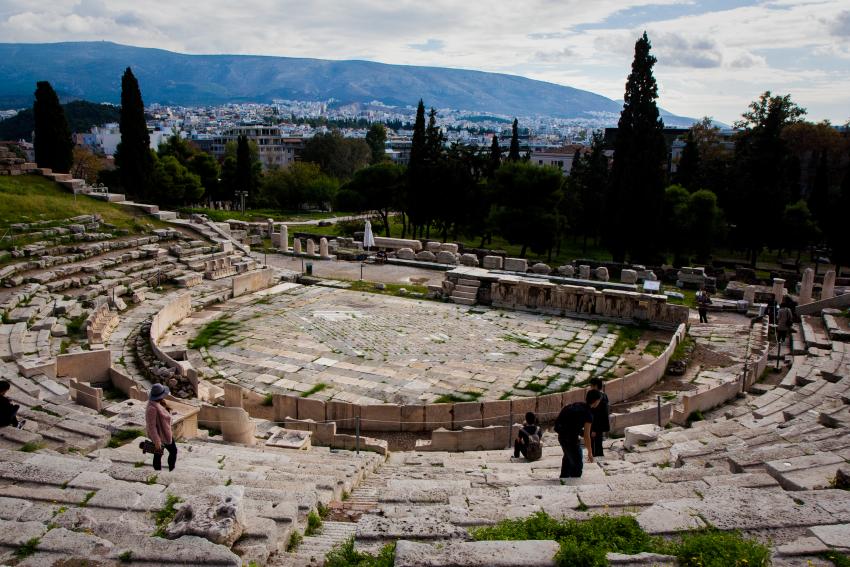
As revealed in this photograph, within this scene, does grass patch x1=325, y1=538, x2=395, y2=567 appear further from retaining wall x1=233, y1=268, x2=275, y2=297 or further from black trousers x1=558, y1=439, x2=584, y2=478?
retaining wall x1=233, y1=268, x2=275, y2=297

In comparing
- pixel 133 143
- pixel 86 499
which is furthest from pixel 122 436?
pixel 133 143

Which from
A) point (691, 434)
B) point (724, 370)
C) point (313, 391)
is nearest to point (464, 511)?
point (691, 434)

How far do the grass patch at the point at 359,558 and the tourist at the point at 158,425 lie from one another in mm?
3342

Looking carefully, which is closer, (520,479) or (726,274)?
(520,479)

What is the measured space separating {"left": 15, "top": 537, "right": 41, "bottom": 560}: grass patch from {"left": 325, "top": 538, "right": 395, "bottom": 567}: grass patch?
2546 mm

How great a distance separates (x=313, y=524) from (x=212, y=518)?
147cm

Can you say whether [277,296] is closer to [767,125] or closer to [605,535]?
[605,535]

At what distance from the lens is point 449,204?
4044cm

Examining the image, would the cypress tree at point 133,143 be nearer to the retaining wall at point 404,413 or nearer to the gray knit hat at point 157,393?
the retaining wall at point 404,413

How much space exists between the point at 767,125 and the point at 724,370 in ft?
81.1

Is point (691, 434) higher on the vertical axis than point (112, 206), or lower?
lower

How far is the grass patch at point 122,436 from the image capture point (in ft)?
32.5

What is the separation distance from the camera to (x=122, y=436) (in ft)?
33.5

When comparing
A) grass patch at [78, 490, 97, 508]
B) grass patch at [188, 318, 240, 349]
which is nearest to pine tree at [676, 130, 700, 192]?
grass patch at [188, 318, 240, 349]
